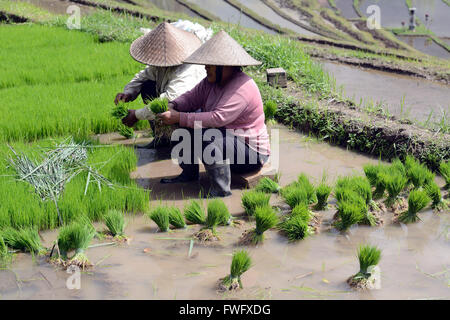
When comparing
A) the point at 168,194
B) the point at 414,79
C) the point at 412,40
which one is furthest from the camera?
the point at 412,40

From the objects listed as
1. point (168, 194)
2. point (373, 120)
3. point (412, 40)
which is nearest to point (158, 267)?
point (168, 194)

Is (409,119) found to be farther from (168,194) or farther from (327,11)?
(327,11)

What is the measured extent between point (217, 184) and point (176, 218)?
579mm

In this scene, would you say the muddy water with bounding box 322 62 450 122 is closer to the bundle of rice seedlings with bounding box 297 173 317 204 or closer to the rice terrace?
the rice terrace

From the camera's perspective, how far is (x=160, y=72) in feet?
15.9

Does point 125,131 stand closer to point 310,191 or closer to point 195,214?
point 195,214

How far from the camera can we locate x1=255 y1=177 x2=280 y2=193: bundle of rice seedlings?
4.07 m

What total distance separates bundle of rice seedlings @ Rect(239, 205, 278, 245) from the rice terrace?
0.4 inches

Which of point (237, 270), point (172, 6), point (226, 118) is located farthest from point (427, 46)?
point (237, 270)

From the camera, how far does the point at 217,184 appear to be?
13.0ft

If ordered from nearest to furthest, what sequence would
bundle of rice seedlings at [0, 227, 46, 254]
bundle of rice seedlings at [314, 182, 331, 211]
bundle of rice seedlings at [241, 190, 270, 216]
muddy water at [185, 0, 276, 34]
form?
bundle of rice seedlings at [0, 227, 46, 254] → bundle of rice seedlings at [241, 190, 270, 216] → bundle of rice seedlings at [314, 182, 331, 211] → muddy water at [185, 0, 276, 34]

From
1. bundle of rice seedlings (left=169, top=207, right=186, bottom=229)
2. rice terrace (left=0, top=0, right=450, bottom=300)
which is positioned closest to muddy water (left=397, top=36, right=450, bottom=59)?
rice terrace (left=0, top=0, right=450, bottom=300)

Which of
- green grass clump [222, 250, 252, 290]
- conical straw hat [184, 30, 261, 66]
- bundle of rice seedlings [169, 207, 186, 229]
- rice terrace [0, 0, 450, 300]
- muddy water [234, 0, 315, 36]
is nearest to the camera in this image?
green grass clump [222, 250, 252, 290]
